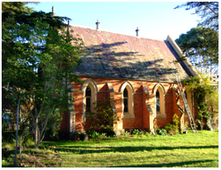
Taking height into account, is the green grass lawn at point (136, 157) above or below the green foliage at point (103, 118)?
below

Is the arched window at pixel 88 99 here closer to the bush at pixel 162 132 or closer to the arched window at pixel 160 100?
the bush at pixel 162 132

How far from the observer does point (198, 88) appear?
20.5 m

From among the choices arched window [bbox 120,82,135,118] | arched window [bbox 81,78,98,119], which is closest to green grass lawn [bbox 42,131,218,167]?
arched window [bbox 81,78,98,119]

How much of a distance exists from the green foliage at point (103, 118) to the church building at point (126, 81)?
0.44 metres

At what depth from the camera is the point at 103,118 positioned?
16.0 metres

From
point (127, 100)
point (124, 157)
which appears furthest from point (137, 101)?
point (124, 157)

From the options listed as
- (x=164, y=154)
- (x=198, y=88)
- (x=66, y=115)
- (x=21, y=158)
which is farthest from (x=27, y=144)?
(x=198, y=88)

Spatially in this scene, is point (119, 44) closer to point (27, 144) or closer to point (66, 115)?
point (66, 115)

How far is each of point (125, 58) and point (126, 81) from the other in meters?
3.07

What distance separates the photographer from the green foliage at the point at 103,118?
51.4 ft

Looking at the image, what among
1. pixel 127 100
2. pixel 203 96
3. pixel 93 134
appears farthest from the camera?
pixel 203 96

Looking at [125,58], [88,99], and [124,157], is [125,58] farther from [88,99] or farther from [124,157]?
[124,157]

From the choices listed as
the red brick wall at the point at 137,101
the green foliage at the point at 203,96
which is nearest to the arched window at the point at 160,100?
the red brick wall at the point at 137,101

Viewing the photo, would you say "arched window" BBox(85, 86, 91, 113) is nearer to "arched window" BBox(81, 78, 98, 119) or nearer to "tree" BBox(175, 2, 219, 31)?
"arched window" BBox(81, 78, 98, 119)
